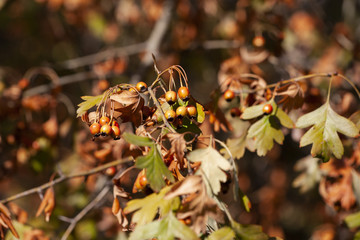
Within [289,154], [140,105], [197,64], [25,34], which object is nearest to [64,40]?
[25,34]

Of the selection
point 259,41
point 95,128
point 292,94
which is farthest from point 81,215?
point 259,41

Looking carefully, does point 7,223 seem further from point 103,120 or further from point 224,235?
point 224,235

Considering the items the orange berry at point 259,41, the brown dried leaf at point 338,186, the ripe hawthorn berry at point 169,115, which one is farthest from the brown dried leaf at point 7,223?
the orange berry at point 259,41

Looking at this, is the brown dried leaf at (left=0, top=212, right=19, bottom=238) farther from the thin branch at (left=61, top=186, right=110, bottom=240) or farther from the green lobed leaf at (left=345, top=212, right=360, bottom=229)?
the green lobed leaf at (left=345, top=212, right=360, bottom=229)

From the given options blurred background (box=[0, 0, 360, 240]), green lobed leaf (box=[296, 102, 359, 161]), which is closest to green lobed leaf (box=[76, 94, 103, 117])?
blurred background (box=[0, 0, 360, 240])

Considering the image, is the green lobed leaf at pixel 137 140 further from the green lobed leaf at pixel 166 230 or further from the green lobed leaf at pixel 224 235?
the green lobed leaf at pixel 224 235
